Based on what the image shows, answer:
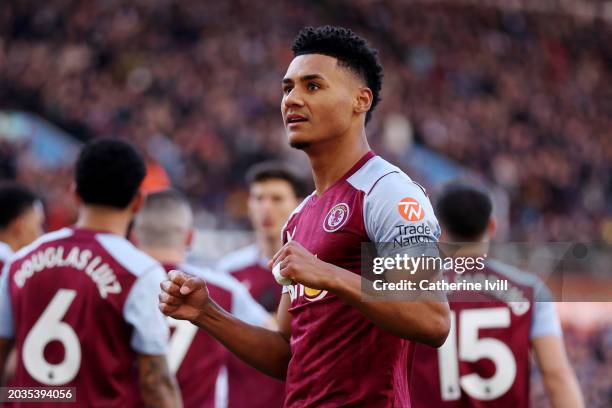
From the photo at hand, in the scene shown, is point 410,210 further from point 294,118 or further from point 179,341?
point 179,341

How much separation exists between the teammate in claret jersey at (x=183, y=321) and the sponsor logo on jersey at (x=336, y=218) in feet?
7.66

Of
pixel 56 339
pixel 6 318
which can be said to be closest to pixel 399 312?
pixel 56 339

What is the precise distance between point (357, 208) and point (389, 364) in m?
0.50

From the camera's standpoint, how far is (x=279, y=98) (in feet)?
72.7

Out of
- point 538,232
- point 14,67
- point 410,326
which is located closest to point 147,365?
point 410,326

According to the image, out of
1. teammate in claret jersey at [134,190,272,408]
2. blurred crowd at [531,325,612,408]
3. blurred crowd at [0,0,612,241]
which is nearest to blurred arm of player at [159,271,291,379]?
teammate in claret jersey at [134,190,272,408]

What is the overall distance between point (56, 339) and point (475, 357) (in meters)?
1.96

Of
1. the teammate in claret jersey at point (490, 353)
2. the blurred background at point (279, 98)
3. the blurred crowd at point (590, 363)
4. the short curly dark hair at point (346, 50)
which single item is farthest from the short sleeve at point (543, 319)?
the blurred background at point (279, 98)

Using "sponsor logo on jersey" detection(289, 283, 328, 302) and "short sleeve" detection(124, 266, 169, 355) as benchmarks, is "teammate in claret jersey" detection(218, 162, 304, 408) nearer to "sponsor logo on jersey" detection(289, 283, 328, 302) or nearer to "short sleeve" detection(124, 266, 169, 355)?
"short sleeve" detection(124, 266, 169, 355)

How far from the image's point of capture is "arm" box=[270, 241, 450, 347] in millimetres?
2699

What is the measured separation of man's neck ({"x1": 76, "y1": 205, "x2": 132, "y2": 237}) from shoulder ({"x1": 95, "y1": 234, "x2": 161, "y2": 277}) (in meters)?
0.05

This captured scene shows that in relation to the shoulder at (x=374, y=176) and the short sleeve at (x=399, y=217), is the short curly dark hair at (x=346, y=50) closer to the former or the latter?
the shoulder at (x=374, y=176)

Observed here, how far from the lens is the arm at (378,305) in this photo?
2.70 m

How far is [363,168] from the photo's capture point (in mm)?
3201
